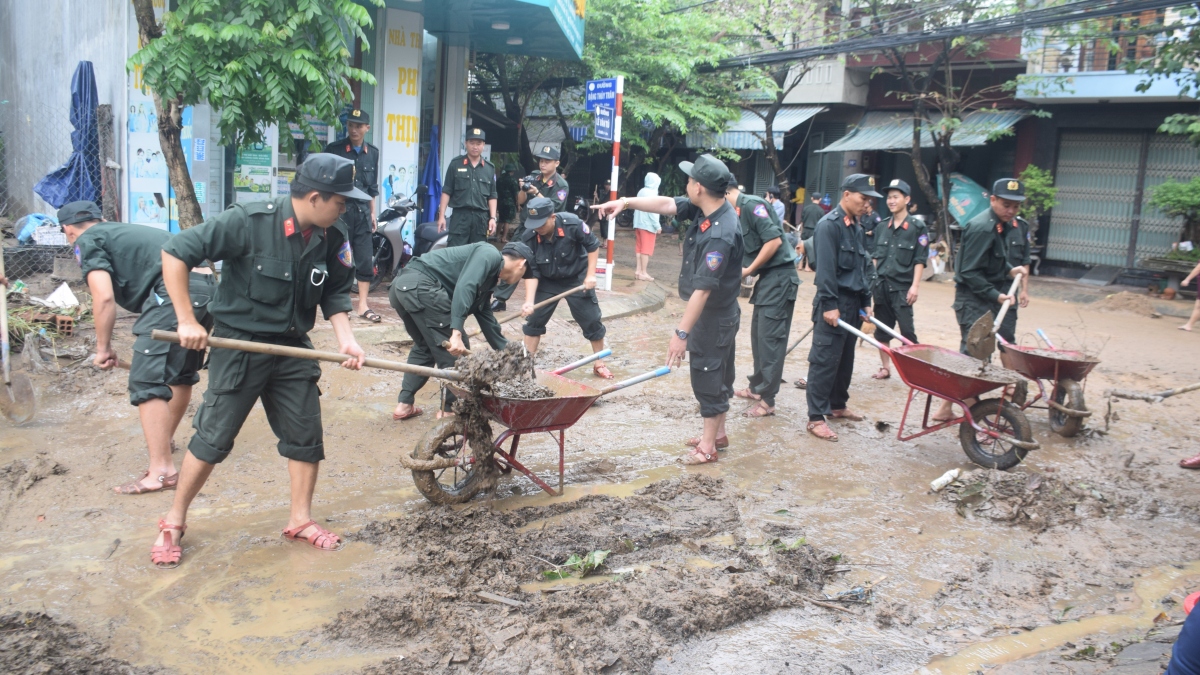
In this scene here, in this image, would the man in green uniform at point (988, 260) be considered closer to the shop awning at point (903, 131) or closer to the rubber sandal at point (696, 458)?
the rubber sandal at point (696, 458)

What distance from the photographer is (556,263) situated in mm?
7316

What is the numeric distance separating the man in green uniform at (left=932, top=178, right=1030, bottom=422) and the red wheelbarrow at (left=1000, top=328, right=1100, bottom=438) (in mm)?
387

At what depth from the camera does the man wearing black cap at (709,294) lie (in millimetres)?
5457

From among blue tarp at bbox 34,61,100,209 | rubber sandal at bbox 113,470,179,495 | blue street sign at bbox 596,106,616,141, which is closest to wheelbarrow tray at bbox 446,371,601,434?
rubber sandal at bbox 113,470,179,495

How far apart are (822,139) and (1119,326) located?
36.2 feet

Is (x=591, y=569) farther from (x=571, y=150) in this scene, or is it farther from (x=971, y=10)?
(x=571, y=150)

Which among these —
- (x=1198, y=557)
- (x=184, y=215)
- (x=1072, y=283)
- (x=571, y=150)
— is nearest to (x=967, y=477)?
(x=1198, y=557)

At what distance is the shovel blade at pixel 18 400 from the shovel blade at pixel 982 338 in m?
6.57

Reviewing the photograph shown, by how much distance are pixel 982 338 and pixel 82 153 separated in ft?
29.7

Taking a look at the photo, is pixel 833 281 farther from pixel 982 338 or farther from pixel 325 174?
pixel 325 174

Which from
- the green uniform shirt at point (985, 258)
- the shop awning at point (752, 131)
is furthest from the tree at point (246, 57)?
the shop awning at point (752, 131)

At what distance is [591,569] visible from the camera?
4.11 meters

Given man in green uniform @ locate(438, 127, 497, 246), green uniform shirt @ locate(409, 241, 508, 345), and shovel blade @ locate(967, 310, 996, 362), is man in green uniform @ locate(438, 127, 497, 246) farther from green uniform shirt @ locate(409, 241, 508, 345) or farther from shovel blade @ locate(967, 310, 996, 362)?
shovel blade @ locate(967, 310, 996, 362)

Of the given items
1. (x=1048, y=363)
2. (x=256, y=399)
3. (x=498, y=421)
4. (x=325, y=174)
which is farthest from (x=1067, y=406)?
(x=256, y=399)
